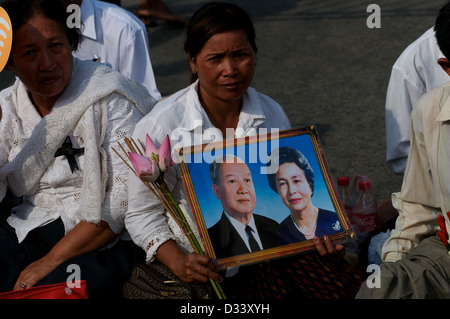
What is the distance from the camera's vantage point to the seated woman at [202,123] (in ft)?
7.57

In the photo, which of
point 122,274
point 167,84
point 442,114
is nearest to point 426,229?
point 442,114

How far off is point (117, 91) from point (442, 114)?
1.25m

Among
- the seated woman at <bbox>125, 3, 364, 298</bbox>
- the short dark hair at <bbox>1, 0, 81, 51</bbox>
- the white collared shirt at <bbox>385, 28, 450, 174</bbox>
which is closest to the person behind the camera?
the seated woman at <bbox>125, 3, 364, 298</bbox>

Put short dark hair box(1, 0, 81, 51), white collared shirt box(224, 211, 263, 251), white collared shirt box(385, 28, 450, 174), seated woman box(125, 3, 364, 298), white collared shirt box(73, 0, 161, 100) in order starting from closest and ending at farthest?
1. white collared shirt box(224, 211, 263, 251)
2. seated woman box(125, 3, 364, 298)
3. short dark hair box(1, 0, 81, 51)
4. white collared shirt box(385, 28, 450, 174)
5. white collared shirt box(73, 0, 161, 100)

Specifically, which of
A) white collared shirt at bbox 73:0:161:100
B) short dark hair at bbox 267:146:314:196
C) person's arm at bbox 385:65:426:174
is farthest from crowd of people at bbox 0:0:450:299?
white collared shirt at bbox 73:0:161:100

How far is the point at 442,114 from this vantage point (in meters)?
2.12

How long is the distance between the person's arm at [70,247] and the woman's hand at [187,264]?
33 centimetres

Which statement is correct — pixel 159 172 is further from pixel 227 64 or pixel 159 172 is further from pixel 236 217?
pixel 227 64

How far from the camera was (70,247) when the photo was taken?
8.16 ft

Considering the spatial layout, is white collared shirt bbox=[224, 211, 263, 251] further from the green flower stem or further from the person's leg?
the person's leg

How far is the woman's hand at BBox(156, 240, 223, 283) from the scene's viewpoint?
82.5 inches

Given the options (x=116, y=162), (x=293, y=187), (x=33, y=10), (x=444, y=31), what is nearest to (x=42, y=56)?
(x=33, y=10)

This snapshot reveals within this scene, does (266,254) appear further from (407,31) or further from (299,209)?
(407,31)

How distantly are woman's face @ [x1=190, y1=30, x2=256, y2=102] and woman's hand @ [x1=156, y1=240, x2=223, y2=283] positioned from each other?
0.61 m
